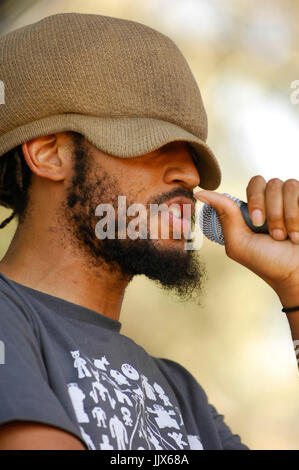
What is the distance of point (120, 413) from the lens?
111cm

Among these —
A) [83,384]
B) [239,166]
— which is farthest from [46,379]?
[239,166]

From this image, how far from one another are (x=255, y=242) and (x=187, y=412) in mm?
393

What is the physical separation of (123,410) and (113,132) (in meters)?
0.58

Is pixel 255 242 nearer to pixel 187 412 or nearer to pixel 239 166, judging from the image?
pixel 187 412

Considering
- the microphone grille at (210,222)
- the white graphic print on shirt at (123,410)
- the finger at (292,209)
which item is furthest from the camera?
the microphone grille at (210,222)

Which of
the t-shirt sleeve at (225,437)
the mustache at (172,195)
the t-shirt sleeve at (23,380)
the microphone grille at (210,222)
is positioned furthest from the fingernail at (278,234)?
the t-shirt sleeve at (23,380)

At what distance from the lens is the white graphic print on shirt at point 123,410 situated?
41.4 inches

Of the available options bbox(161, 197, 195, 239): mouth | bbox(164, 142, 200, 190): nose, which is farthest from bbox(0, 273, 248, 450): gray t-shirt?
bbox(164, 142, 200, 190): nose

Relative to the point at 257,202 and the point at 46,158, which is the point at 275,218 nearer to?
the point at 257,202

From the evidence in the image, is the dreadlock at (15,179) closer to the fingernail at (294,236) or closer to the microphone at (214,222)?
the microphone at (214,222)

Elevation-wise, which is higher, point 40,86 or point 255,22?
point 255,22

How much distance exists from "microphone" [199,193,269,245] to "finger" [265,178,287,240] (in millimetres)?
36

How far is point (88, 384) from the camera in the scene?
110 centimetres

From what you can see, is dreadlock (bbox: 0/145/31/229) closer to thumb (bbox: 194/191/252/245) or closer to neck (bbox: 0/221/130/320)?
neck (bbox: 0/221/130/320)
